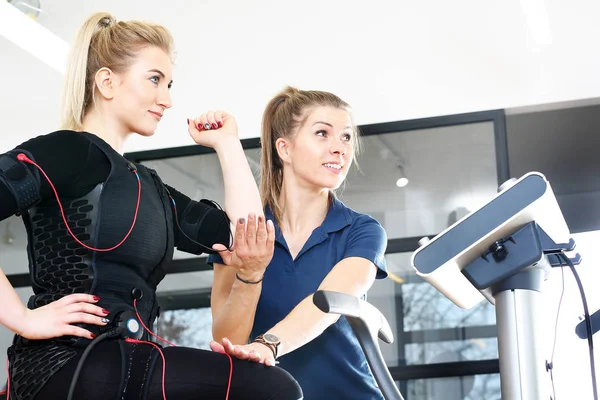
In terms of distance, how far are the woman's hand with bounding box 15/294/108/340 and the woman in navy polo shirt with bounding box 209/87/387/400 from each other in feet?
1.21

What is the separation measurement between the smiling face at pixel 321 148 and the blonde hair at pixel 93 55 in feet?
2.37

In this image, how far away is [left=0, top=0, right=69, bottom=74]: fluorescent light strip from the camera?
158 inches

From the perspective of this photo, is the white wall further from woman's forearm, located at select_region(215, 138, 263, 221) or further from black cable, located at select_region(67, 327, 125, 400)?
black cable, located at select_region(67, 327, 125, 400)

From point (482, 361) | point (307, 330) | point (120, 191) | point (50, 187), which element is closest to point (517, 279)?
point (307, 330)

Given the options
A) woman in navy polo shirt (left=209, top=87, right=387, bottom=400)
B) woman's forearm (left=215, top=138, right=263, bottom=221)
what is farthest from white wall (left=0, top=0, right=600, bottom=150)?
woman's forearm (left=215, top=138, right=263, bottom=221)

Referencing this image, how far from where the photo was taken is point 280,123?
247 cm

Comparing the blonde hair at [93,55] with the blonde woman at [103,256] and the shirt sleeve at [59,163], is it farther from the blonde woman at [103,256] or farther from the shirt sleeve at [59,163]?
the shirt sleeve at [59,163]

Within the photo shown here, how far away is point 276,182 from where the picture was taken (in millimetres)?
2420

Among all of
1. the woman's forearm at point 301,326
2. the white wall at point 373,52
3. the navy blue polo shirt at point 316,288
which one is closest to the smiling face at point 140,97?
the woman's forearm at point 301,326

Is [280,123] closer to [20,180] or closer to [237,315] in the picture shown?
[237,315]

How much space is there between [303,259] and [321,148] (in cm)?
35

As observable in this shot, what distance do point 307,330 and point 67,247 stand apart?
671mm

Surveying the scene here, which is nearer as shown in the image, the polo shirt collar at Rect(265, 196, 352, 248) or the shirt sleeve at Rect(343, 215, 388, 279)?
the shirt sleeve at Rect(343, 215, 388, 279)

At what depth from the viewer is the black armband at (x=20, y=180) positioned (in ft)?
4.14
